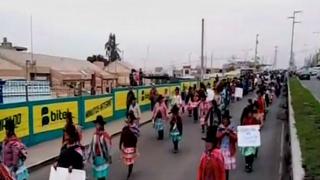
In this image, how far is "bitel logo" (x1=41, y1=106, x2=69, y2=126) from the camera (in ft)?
55.3

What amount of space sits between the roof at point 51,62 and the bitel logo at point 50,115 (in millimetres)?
27026

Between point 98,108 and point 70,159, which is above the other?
point 70,159

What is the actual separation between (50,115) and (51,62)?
35745mm

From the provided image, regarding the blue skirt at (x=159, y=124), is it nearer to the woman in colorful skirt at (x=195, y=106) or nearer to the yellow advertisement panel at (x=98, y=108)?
the yellow advertisement panel at (x=98, y=108)

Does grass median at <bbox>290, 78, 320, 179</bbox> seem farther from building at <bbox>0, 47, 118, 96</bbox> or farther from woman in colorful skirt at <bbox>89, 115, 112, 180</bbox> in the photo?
building at <bbox>0, 47, 118, 96</bbox>

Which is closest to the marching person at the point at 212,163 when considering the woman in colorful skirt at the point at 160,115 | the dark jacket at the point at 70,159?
the dark jacket at the point at 70,159

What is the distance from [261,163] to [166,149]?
3496 millimetres

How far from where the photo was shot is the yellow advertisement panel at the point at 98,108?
67.3 feet

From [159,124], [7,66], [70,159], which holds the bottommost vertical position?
[159,124]

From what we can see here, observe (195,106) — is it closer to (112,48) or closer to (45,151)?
(45,151)

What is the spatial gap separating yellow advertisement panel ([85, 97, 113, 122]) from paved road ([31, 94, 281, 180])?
2838 mm

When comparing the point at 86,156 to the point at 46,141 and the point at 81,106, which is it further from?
the point at 81,106

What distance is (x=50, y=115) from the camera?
17281mm

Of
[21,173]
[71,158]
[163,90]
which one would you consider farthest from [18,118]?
[163,90]
